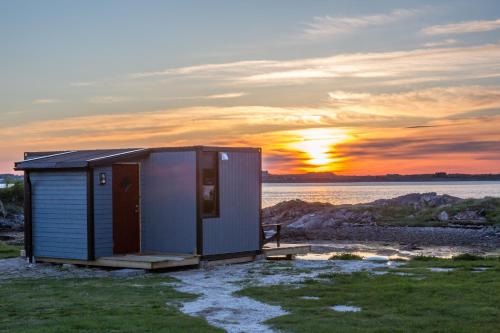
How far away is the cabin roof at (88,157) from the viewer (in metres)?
17.8

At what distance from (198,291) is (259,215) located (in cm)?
623

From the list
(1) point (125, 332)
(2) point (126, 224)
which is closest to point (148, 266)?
(2) point (126, 224)

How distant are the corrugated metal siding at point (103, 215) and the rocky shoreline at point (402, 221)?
1791cm

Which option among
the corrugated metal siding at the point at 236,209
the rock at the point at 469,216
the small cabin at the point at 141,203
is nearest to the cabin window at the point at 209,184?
the small cabin at the point at 141,203

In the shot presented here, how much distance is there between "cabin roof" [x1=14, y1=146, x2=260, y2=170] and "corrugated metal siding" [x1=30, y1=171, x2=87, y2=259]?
0.90ft

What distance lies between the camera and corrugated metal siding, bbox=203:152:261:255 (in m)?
18.3

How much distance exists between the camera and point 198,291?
13.6 metres

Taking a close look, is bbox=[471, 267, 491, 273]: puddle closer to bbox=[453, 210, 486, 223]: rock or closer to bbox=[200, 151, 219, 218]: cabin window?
bbox=[200, 151, 219, 218]: cabin window

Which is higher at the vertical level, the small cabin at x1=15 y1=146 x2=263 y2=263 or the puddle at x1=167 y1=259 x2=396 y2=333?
the small cabin at x1=15 y1=146 x2=263 y2=263

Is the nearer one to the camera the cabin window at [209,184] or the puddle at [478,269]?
the puddle at [478,269]

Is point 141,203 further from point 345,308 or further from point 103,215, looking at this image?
point 345,308

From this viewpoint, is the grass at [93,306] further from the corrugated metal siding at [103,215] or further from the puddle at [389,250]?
the puddle at [389,250]

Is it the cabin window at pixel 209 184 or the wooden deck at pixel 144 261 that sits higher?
the cabin window at pixel 209 184

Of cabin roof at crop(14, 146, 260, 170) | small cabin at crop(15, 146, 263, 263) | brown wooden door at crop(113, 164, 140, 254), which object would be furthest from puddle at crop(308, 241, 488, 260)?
cabin roof at crop(14, 146, 260, 170)
